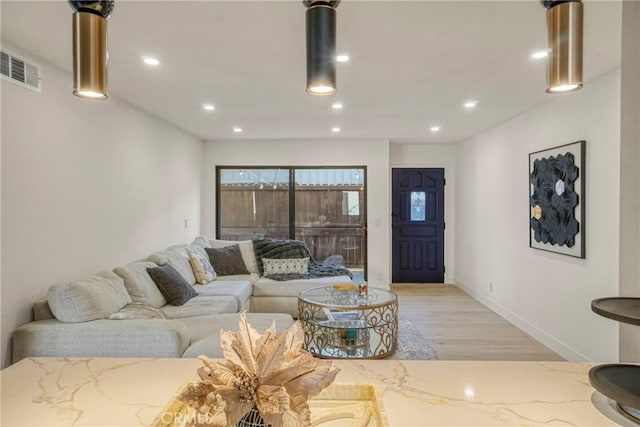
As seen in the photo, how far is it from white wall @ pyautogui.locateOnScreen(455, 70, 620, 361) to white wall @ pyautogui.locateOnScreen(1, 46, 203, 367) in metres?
Answer: 4.17

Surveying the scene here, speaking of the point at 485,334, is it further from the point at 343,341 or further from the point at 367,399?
the point at 367,399

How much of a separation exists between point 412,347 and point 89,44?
12.3ft

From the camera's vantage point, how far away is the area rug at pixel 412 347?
11.9 ft

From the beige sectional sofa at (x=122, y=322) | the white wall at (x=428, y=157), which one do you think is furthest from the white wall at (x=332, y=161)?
the beige sectional sofa at (x=122, y=322)

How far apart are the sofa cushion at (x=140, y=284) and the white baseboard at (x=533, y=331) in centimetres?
377

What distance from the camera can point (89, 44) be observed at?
32.6 inches

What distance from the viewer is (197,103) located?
3.97 m

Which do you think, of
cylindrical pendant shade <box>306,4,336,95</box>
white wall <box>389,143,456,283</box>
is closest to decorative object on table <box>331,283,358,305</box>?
cylindrical pendant shade <box>306,4,336,95</box>

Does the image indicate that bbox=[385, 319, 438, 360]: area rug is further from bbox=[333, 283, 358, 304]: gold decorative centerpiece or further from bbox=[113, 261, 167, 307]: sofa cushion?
bbox=[113, 261, 167, 307]: sofa cushion

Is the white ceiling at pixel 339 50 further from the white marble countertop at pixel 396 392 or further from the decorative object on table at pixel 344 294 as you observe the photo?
the decorative object on table at pixel 344 294

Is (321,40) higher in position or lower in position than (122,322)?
higher

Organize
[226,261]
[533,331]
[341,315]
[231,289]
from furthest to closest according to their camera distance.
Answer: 1. [226,261]
2. [231,289]
3. [533,331]
4. [341,315]

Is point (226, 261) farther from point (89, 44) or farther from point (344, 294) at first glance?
point (89, 44)

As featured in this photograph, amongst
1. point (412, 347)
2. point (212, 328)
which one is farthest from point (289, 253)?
point (212, 328)
